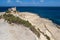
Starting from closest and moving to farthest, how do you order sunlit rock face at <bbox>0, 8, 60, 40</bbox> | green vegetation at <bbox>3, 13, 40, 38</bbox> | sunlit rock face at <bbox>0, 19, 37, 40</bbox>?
sunlit rock face at <bbox>0, 19, 37, 40</bbox>
sunlit rock face at <bbox>0, 8, 60, 40</bbox>
green vegetation at <bbox>3, 13, 40, 38</bbox>

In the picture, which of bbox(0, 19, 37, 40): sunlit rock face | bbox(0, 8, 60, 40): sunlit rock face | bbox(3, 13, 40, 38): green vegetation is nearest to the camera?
bbox(0, 19, 37, 40): sunlit rock face

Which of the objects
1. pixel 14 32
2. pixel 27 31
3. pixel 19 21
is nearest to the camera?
pixel 14 32

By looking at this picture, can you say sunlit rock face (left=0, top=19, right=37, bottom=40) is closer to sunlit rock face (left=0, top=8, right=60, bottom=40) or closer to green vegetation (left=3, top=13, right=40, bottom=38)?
sunlit rock face (left=0, top=8, right=60, bottom=40)

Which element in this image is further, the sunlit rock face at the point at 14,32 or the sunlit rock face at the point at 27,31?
the sunlit rock face at the point at 27,31

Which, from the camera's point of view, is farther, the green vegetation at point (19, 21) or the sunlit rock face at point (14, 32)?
the green vegetation at point (19, 21)

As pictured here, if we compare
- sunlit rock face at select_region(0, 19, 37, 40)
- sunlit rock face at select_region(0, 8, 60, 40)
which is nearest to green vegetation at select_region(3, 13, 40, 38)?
sunlit rock face at select_region(0, 8, 60, 40)

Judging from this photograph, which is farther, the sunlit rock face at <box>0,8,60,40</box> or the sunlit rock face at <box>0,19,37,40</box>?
the sunlit rock face at <box>0,8,60,40</box>

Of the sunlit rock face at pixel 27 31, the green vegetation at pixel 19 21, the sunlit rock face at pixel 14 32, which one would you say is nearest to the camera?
the sunlit rock face at pixel 14 32

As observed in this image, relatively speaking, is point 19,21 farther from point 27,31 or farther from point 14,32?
point 14,32

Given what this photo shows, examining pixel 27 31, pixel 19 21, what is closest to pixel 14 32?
pixel 27 31

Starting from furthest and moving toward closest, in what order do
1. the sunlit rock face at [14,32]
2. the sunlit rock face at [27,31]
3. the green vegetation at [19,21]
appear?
the green vegetation at [19,21], the sunlit rock face at [27,31], the sunlit rock face at [14,32]

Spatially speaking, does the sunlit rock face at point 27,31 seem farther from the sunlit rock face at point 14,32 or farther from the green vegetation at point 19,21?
the green vegetation at point 19,21

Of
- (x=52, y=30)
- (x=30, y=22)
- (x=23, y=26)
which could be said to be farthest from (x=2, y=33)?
(x=52, y=30)

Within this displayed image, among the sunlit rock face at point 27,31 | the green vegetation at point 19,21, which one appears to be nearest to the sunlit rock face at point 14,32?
the sunlit rock face at point 27,31
